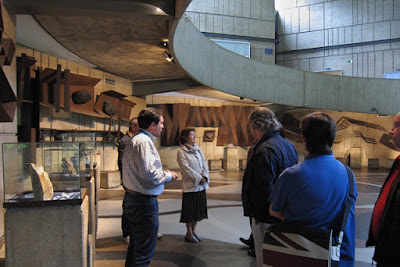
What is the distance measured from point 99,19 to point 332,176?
4447mm

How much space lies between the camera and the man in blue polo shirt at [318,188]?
6.29 ft

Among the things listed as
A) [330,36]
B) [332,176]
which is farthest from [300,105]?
[332,176]

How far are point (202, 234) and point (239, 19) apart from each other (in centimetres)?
1536

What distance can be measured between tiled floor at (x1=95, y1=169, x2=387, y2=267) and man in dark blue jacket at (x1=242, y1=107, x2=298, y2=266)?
1.31 meters

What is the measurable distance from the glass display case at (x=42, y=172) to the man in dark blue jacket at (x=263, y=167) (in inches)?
51.2

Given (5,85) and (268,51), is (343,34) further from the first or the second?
(5,85)

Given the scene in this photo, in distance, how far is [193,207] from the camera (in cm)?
450

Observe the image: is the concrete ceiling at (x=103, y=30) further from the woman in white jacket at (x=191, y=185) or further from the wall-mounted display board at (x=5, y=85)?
the woman in white jacket at (x=191, y=185)

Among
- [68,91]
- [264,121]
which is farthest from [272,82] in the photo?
[264,121]

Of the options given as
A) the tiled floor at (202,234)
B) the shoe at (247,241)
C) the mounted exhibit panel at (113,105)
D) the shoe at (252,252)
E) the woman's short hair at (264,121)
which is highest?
the mounted exhibit panel at (113,105)

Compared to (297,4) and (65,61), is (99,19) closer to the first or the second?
(65,61)

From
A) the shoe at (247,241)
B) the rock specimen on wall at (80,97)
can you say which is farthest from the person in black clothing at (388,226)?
the rock specimen on wall at (80,97)

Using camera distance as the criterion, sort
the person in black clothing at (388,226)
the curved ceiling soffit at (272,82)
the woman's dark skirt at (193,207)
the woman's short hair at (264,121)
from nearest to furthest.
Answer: the person in black clothing at (388,226) → the woman's short hair at (264,121) → the woman's dark skirt at (193,207) → the curved ceiling soffit at (272,82)

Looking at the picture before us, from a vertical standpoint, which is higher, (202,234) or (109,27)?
(109,27)
